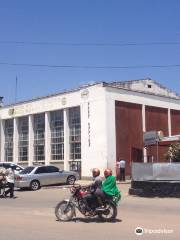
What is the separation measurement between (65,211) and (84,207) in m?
0.57

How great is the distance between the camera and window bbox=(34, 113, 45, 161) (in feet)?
148

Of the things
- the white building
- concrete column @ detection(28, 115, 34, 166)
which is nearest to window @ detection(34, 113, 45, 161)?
the white building

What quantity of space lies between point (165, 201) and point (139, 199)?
146 cm

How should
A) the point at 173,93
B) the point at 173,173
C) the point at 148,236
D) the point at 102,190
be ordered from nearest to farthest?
1. the point at 148,236
2. the point at 102,190
3. the point at 173,173
4. the point at 173,93

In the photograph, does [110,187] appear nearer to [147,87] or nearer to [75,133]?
[75,133]

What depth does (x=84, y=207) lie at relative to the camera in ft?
47.7

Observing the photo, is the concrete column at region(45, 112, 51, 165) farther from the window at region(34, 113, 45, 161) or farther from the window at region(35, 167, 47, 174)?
the window at region(35, 167, 47, 174)

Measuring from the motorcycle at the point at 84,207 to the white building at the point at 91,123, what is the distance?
75.6 ft

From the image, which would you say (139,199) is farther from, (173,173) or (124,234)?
(124,234)

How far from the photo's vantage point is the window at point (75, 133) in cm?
4094

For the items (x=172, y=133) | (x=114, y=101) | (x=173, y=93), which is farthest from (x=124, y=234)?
(x=173, y=93)

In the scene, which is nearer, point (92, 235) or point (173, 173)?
point (92, 235)

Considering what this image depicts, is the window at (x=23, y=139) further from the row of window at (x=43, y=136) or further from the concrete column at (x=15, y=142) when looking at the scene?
the concrete column at (x=15, y=142)

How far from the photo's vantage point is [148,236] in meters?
11.6
